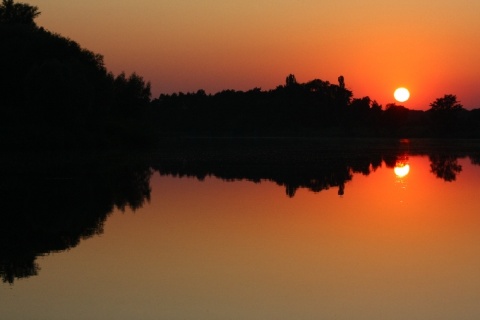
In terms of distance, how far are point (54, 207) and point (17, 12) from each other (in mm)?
83383

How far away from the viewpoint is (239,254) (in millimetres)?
15938

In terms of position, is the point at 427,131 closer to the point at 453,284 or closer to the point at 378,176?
the point at 378,176

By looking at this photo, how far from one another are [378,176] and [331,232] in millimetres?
22441

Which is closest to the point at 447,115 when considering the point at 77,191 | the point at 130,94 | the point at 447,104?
the point at 447,104

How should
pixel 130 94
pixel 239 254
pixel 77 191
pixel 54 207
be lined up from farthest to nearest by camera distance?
pixel 130 94, pixel 77 191, pixel 54 207, pixel 239 254

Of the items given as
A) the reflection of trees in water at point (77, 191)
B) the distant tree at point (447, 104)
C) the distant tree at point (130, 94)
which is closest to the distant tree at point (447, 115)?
the distant tree at point (447, 104)

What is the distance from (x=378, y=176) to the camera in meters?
40.7

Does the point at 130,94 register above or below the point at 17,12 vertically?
below

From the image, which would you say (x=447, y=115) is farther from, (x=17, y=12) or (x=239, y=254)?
(x=239, y=254)

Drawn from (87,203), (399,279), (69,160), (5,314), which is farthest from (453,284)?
(69,160)

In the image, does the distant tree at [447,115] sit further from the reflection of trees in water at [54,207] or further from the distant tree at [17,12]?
the reflection of trees in water at [54,207]

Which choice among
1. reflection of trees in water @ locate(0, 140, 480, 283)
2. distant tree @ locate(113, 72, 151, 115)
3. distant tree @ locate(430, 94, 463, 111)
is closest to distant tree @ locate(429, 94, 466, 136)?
distant tree @ locate(430, 94, 463, 111)

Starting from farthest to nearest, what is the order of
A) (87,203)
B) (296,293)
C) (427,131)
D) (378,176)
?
(427,131) → (378,176) → (87,203) → (296,293)

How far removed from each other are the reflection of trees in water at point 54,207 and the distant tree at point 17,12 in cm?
6266
